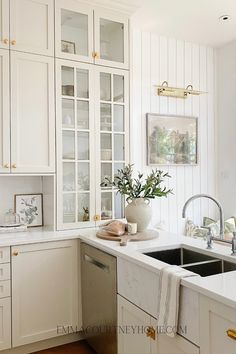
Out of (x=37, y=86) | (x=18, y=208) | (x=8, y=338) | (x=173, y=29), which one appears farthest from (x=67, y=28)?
(x=8, y=338)

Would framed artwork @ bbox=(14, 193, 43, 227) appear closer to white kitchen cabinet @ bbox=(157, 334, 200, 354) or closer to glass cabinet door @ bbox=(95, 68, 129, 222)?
glass cabinet door @ bbox=(95, 68, 129, 222)

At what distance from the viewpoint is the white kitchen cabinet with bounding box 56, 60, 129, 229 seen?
2572mm

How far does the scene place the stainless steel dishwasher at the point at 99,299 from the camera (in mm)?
1979

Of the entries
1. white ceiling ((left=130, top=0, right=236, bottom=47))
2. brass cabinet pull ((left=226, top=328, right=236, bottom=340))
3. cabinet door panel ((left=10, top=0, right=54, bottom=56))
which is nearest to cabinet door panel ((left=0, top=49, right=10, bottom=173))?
cabinet door panel ((left=10, top=0, right=54, bottom=56))

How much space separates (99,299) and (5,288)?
2.15ft

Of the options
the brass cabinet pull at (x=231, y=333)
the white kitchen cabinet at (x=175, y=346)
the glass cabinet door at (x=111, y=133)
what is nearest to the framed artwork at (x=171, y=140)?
the glass cabinet door at (x=111, y=133)

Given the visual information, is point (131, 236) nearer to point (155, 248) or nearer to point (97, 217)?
point (155, 248)

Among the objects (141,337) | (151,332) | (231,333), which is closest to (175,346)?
(151,332)

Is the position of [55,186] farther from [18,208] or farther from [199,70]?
[199,70]

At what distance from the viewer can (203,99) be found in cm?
377

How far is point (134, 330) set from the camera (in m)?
1.75

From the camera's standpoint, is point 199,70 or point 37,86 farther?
point 199,70

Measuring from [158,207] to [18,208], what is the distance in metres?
1.46

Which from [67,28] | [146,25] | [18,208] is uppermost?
[146,25]
